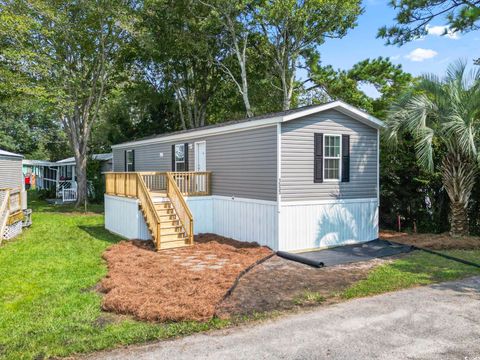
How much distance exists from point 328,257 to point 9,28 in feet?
58.0

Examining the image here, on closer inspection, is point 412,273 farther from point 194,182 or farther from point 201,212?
point 194,182

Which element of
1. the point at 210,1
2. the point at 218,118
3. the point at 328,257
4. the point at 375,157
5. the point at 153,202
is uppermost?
the point at 210,1

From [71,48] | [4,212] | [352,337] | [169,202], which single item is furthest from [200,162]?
[71,48]

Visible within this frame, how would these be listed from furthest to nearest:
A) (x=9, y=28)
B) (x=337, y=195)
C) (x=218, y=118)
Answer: (x=218, y=118) < (x=9, y=28) < (x=337, y=195)

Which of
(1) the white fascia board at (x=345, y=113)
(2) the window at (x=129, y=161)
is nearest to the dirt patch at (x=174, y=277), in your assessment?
(1) the white fascia board at (x=345, y=113)

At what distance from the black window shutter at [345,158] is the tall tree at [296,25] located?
37.5ft

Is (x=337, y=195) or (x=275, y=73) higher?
(x=275, y=73)

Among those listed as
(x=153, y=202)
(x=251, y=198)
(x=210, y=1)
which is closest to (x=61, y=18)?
(x=210, y=1)

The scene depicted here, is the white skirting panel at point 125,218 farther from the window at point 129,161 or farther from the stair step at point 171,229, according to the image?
the window at point 129,161

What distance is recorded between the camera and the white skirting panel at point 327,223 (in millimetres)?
9680

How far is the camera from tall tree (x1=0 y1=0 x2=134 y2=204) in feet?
58.7

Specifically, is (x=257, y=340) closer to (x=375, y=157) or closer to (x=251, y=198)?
(x=251, y=198)

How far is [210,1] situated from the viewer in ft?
66.4

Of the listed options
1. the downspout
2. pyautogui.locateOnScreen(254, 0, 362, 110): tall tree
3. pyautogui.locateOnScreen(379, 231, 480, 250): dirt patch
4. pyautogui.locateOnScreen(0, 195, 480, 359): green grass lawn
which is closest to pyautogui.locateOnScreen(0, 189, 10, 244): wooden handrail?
pyautogui.locateOnScreen(0, 195, 480, 359): green grass lawn
